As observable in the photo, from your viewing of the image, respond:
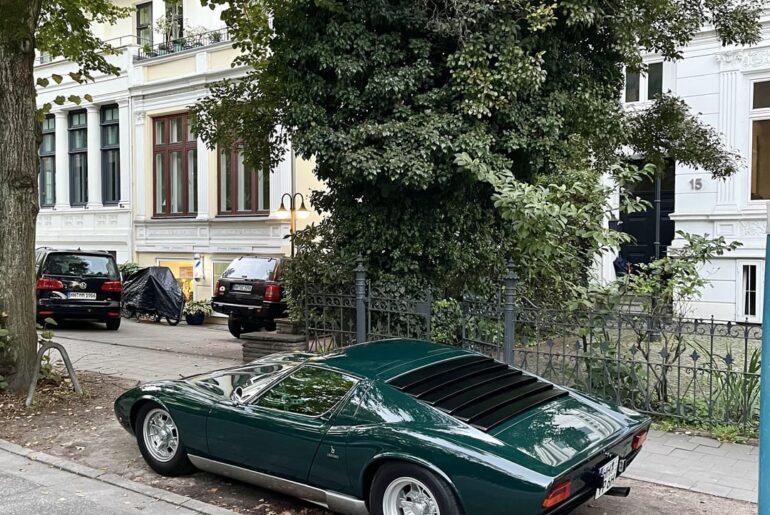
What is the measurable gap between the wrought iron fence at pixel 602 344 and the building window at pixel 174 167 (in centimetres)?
1306

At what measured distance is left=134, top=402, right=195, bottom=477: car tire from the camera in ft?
18.1

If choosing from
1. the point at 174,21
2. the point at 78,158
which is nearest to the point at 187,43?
the point at 174,21

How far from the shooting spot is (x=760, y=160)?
15.1m

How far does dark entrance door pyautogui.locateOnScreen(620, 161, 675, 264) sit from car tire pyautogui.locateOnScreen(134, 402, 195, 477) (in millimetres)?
13209

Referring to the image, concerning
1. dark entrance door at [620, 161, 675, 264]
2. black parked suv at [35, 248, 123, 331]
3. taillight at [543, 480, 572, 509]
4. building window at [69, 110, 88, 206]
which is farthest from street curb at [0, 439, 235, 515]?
building window at [69, 110, 88, 206]

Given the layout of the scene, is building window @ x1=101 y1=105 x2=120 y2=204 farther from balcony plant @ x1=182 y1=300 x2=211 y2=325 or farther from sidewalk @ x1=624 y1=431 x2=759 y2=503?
sidewalk @ x1=624 y1=431 x2=759 y2=503

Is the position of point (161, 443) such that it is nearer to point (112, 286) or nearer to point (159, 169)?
point (112, 286)

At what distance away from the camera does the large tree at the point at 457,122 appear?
7930mm

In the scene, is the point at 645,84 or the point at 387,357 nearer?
the point at 387,357

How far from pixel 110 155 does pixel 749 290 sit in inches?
784

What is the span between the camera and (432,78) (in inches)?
341

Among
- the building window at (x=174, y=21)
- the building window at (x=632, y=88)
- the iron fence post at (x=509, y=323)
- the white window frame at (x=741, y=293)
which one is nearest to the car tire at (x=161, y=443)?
the iron fence post at (x=509, y=323)

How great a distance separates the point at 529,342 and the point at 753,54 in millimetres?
10570

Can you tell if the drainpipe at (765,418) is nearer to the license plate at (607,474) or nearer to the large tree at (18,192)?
the license plate at (607,474)
